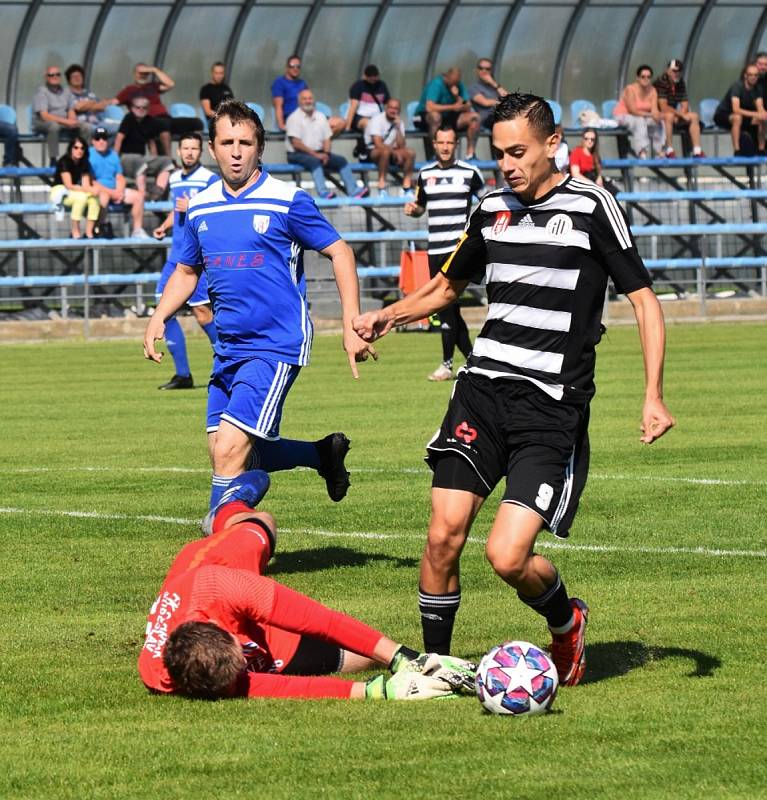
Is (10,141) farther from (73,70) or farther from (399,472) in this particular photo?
(399,472)

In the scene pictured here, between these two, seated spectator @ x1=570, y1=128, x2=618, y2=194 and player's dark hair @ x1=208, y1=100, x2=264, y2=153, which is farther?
seated spectator @ x1=570, y1=128, x2=618, y2=194

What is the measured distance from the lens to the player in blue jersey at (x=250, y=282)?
7.92 m

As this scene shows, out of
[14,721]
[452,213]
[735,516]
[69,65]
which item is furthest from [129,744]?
[69,65]

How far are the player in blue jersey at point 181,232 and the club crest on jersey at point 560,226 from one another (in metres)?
9.17

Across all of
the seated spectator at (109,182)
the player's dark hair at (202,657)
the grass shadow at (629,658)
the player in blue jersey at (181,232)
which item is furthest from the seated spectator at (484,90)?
the player's dark hair at (202,657)

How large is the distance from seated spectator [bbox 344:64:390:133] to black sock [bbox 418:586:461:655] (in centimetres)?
2369

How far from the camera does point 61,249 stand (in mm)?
26281

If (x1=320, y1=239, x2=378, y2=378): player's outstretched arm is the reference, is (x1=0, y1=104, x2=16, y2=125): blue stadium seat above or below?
above

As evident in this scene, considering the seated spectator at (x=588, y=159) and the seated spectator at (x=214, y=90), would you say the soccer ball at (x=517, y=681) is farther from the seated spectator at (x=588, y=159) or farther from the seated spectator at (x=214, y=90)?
the seated spectator at (x=214, y=90)

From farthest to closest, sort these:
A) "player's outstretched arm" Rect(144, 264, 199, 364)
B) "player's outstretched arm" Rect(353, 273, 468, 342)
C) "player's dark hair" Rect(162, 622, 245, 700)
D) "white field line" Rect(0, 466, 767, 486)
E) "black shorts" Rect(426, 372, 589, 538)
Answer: "white field line" Rect(0, 466, 767, 486), "player's outstretched arm" Rect(144, 264, 199, 364), "player's outstretched arm" Rect(353, 273, 468, 342), "black shorts" Rect(426, 372, 589, 538), "player's dark hair" Rect(162, 622, 245, 700)

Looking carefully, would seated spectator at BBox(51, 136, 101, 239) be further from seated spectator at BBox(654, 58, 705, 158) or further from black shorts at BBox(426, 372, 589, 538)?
black shorts at BBox(426, 372, 589, 538)

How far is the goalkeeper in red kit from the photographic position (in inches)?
217

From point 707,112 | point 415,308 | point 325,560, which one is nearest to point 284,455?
point 325,560

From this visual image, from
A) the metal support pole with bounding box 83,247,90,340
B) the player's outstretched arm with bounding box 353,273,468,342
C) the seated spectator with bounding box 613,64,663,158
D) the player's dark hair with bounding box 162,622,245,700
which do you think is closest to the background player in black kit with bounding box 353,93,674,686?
the player's outstretched arm with bounding box 353,273,468,342
